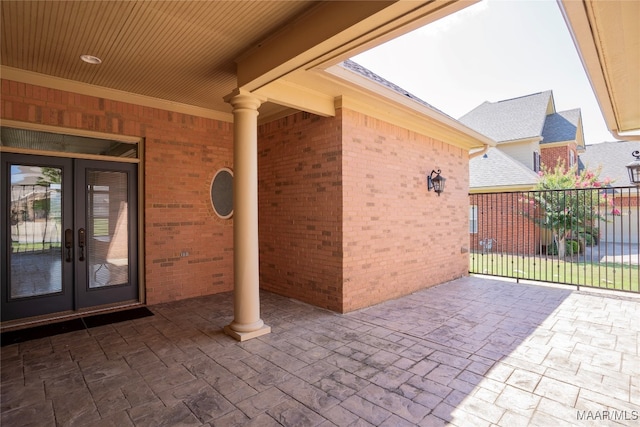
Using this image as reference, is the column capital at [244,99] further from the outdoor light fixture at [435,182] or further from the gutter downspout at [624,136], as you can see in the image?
the gutter downspout at [624,136]

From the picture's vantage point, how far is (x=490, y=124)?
15.4 m

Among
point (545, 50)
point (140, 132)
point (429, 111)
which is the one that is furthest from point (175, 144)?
point (545, 50)

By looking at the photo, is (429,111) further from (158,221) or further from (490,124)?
(490,124)

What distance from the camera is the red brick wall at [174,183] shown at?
14.5 ft

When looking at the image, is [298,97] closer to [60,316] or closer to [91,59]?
[91,59]

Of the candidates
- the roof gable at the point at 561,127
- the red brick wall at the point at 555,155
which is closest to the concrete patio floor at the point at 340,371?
the red brick wall at the point at 555,155

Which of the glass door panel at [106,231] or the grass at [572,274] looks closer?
the glass door panel at [106,231]

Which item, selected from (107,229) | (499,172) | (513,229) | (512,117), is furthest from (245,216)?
(512,117)

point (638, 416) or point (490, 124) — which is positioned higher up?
point (490, 124)

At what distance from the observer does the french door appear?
157 inches

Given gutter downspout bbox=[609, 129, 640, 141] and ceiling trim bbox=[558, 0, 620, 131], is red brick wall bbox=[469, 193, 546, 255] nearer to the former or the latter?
gutter downspout bbox=[609, 129, 640, 141]

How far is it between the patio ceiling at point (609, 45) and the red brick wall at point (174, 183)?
195 inches

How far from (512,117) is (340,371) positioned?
1635cm

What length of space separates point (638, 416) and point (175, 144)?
6.05m
